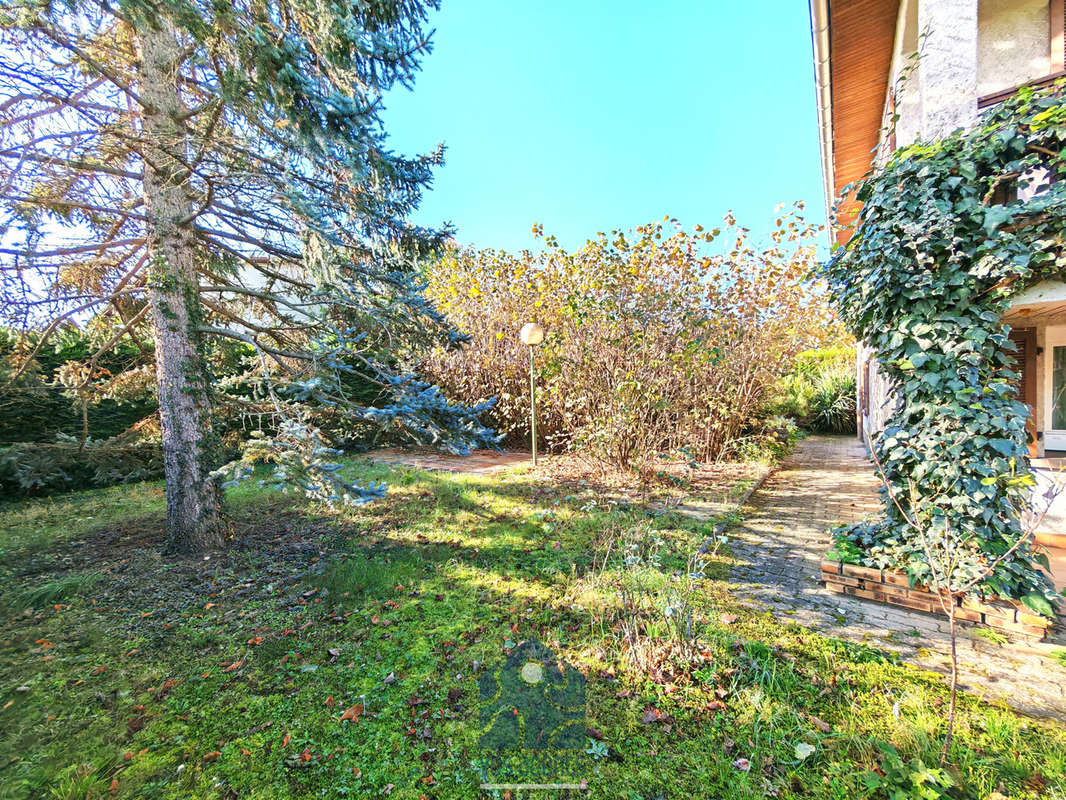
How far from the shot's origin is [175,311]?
14.0 feet

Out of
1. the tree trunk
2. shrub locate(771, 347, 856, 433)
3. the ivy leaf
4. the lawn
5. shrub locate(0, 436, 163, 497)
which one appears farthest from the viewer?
shrub locate(771, 347, 856, 433)

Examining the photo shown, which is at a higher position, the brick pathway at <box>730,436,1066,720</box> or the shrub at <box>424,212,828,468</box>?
the shrub at <box>424,212,828,468</box>

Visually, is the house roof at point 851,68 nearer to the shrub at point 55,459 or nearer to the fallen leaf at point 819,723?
the fallen leaf at point 819,723

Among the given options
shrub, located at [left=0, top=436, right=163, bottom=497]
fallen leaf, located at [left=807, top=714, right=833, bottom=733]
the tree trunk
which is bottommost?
fallen leaf, located at [left=807, top=714, right=833, bottom=733]

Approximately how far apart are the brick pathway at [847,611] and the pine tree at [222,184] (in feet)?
9.93

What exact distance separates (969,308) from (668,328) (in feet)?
13.1

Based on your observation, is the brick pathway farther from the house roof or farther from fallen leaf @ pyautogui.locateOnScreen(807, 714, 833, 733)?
the house roof

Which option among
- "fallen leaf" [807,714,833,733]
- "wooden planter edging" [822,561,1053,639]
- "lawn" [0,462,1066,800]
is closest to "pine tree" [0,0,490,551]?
"lawn" [0,462,1066,800]

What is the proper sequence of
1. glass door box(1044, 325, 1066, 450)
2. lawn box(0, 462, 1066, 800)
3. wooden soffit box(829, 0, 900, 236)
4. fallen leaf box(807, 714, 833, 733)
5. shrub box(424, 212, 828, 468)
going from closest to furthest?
lawn box(0, 462, 1066, 800) → fallen leaf box(807, 714, 833, 733) → wooden soffit box(829, 0, 900, 236) → glass door box(1044, 325, 1066, 450) → shrub box(424, 212, 828, 468)

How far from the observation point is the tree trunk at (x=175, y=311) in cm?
413

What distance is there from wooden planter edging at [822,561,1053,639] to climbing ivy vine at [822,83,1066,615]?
0.12m

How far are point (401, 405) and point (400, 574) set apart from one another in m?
1.67

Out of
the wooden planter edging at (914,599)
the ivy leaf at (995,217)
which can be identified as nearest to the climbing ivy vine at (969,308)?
the ivy leaf at (995,217)

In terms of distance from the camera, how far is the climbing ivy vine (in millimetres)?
2805
